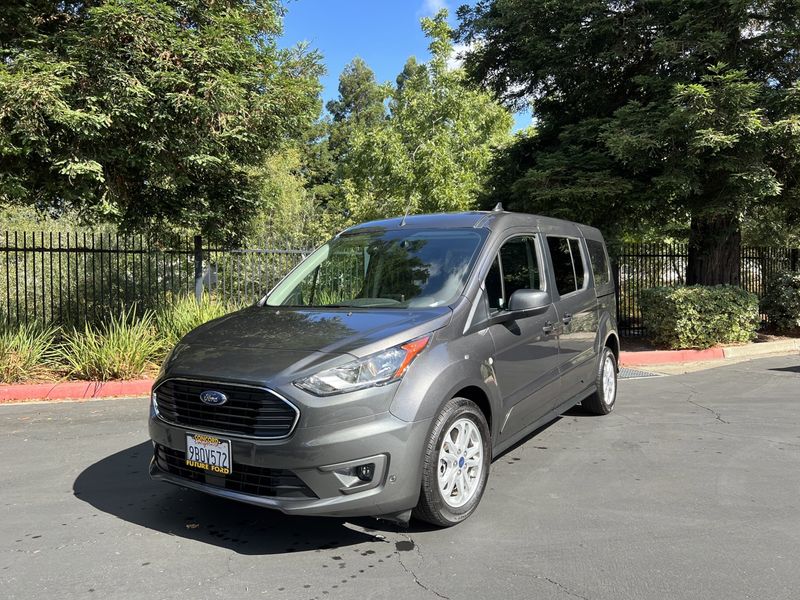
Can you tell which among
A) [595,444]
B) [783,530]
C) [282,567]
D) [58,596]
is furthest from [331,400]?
[595,444]

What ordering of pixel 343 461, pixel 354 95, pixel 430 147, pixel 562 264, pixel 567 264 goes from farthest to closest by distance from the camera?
pixel 354 95 < pixel 430 147 < pixel 567 264 < pixel 562 264 < pixel 343 461

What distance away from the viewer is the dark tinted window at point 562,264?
5.24 metres

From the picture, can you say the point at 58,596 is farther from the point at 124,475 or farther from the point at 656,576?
the point at 656,576

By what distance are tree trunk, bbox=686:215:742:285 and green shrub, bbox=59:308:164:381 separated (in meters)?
10.5

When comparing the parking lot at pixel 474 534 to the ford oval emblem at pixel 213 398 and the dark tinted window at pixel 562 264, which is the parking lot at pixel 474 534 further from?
the dark tinted window at pixel 562 264

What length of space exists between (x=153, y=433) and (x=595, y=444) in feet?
12.1

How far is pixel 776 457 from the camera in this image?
5004 millimetres

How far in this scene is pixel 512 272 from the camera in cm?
452

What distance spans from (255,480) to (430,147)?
1806 cm

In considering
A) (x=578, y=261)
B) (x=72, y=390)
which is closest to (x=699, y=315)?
(x=578, y=261)

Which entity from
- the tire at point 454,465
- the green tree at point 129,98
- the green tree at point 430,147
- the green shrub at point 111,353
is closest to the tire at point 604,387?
the tire at point 454,465

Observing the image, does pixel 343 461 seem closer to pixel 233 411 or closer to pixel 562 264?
pixel 233 411

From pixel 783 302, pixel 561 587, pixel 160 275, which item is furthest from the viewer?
pixel 783 302

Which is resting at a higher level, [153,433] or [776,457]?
[153,433]
